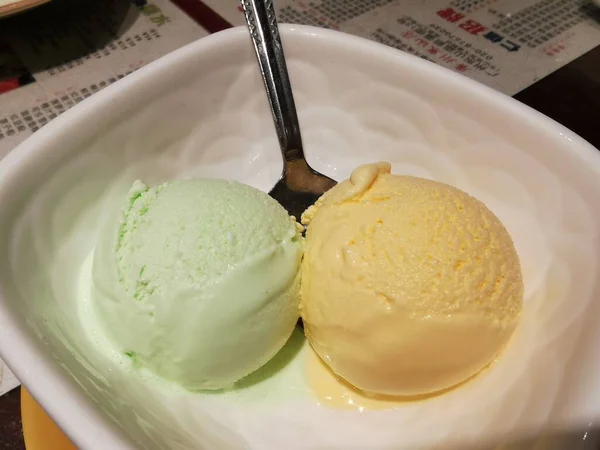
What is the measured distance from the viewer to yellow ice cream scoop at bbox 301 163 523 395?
0.62 metres

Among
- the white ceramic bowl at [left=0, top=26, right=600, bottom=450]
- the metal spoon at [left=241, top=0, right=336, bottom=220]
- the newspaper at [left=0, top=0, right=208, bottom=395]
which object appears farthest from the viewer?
the newspaper at [left=0, top=0, right=208, bottom=395]

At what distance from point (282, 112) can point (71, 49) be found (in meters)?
0.70

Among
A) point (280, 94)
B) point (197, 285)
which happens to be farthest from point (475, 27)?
point (197, 285)

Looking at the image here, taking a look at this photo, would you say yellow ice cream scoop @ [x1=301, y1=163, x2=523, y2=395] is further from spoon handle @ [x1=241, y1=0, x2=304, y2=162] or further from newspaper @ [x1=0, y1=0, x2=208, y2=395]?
newspaper @ [x1=0, y1=0, x2=208, y2=395]

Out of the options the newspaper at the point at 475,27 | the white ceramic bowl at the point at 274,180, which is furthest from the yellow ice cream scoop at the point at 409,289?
the newspaper at the point at 475,27

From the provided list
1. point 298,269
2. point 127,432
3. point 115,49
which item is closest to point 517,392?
point 298,269

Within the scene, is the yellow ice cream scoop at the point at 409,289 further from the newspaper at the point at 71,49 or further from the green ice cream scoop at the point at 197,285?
the newspaper at the point at 71,49

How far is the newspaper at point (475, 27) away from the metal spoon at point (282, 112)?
0.50m

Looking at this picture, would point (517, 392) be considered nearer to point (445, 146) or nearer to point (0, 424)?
point (445, 146)

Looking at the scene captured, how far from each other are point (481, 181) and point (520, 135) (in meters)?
0.09

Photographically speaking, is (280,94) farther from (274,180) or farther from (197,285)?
(197,285)

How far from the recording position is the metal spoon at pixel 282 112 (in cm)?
87

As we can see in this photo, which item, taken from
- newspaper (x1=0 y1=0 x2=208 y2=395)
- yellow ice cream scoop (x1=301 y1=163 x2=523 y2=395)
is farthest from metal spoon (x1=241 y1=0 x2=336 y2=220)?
newspaper (x1=0 y1=0 x2=208 y2=395)

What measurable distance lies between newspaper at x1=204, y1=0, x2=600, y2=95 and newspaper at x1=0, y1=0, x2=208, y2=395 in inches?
6.7
